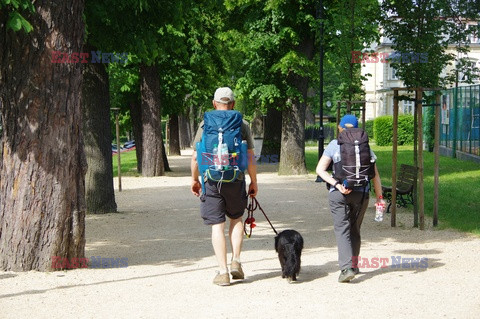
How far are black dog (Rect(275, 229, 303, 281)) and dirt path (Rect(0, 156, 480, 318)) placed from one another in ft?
0.45

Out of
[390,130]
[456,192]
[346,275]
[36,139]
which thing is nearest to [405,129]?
[390,130]

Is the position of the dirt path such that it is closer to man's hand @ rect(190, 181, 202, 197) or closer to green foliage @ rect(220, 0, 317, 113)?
man's hand @ rect(190, 181, 202, 197)

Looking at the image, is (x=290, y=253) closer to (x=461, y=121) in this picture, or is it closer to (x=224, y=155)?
(x=224, y=155)

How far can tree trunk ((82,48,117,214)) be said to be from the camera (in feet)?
48.9

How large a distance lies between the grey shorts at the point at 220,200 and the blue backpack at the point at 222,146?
0.10m

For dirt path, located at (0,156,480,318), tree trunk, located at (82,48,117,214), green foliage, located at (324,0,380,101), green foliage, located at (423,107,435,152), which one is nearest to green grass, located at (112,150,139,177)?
green foliage, located at (324,0,380,101)

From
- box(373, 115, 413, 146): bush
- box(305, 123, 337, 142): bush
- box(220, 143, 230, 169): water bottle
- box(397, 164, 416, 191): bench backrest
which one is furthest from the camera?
box(305, 123, 337, 142): bush

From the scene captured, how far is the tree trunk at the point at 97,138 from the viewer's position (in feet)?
48.9

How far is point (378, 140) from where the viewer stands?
53750mm

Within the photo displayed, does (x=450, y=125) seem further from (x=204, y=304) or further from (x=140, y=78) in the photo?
(x=204, y=304)

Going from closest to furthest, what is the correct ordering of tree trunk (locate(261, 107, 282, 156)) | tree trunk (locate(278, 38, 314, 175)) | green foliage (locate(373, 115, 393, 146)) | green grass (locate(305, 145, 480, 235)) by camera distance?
green grass (locate(305, 145, 480, 235)), tree trunk (locate(278, 38, 314, 175)), tree trunk (locate(261, 107, 282, 156)), green foliage (locate(373, 115, 393, 146))

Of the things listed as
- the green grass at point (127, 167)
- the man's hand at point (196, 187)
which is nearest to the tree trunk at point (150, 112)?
the green grass at point (127, 167)

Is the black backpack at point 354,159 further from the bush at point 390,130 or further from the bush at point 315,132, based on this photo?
the bush at point 315,132

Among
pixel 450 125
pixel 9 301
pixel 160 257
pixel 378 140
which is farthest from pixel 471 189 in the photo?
pixel 378 140
